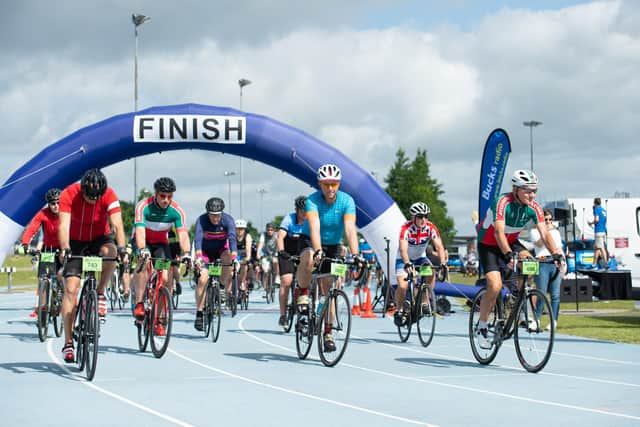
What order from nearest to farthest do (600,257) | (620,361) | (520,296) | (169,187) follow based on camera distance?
1. (520,296)
2. (620,361)
3. (169,187)
4. (600,257)

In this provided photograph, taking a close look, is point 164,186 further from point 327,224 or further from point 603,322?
point 603,322

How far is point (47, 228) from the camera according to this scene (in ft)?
42.6

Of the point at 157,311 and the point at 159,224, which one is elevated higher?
the point at 159,224

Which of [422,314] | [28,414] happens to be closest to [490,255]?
[422,314]

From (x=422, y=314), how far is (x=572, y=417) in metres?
5.79

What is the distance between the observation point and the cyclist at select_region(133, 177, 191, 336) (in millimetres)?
Answer: 10727

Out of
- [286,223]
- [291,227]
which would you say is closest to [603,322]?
[291,227]

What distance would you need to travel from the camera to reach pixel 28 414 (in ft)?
21.0

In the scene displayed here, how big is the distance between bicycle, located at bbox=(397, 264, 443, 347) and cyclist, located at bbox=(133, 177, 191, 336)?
3.23 meters

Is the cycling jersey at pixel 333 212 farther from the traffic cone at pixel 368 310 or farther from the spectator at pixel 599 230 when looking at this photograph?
the spectator at pixel 599 230

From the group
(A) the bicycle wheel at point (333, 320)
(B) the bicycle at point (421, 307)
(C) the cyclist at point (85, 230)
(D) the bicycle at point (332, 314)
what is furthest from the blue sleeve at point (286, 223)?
(C) the cyclist at point (85, 230)

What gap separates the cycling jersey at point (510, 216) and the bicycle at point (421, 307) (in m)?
2.47

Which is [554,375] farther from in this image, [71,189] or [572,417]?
[71,189]

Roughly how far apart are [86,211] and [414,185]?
2776 inches
